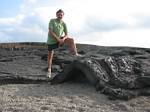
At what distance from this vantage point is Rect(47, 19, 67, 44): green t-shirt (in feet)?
39.1

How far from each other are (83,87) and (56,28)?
6.58 feet

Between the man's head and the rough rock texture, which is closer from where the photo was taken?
the rough rock texture

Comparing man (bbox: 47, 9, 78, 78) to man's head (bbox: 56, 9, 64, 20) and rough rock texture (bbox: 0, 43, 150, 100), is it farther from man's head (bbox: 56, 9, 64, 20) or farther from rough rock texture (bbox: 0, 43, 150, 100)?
rough rock texture (bbox: 0, 43, 150, 100)

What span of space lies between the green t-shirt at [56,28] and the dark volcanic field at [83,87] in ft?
3.30

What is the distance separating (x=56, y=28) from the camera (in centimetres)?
1195

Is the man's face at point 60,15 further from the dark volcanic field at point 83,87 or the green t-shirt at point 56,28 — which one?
the dark volcanic field at point 83,87

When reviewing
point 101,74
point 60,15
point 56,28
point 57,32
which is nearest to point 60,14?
point 60,15

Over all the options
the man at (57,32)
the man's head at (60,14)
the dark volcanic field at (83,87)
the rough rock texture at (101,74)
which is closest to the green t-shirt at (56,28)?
the man at (57,32)

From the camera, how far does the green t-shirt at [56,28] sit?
11921mm

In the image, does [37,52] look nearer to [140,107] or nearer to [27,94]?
[27,94]

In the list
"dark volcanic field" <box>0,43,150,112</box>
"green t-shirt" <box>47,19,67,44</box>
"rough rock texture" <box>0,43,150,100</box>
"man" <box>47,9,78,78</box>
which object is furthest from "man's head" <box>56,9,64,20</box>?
"dark volcanic field" <box>0,43,150,112</box>

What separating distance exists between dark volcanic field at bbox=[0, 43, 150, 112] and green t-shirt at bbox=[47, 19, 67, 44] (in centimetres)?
101

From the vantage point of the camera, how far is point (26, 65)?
46.9 feet

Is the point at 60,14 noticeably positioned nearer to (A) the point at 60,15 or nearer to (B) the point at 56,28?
(A) the point at 60,15
